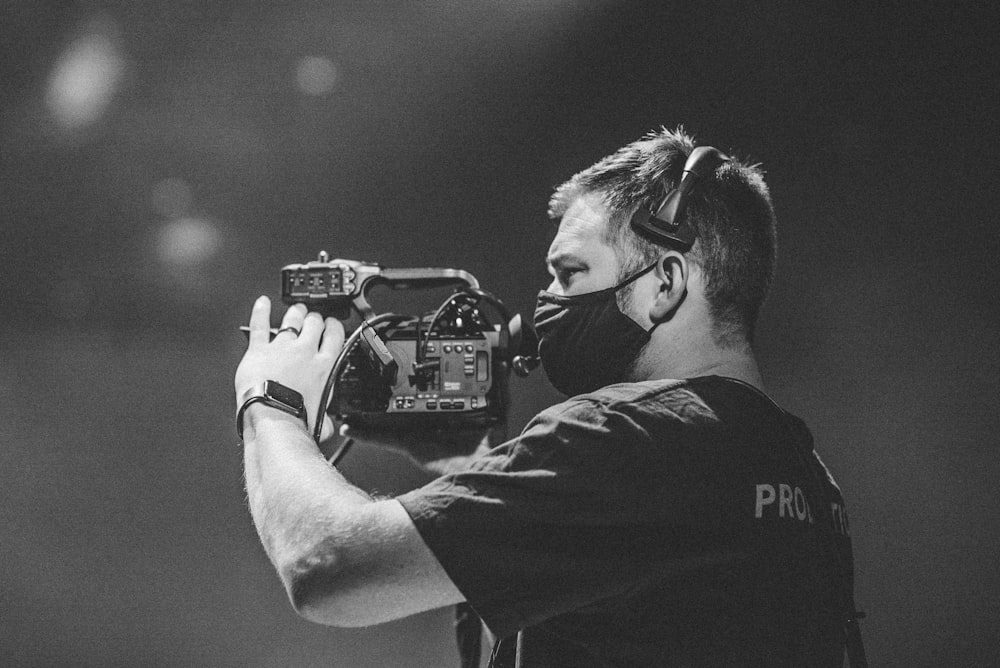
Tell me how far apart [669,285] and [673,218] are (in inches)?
3.0

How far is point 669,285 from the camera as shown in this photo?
31.0 inches

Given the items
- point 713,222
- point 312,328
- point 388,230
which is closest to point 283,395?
point 312,328

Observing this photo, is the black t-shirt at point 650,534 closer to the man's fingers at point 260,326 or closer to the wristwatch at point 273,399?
the wristwatch at point 273,399

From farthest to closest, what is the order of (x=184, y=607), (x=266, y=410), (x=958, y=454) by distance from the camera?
1. (x=184, y=607)
2. (x=958, y=454)
3. (x=266, y=410)

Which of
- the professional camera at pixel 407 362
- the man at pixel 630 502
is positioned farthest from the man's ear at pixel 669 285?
the professional camera at pixel 407 362

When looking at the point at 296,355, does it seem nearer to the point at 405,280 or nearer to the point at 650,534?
the point at 405,280

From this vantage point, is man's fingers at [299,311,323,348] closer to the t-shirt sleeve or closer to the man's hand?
the man's hand

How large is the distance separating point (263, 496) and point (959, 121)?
1587 millimetres

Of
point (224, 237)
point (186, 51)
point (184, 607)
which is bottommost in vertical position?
point (184, 607)

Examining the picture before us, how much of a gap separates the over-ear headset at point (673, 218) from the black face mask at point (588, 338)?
0.14ft

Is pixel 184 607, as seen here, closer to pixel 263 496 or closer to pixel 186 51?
pixel 263 496

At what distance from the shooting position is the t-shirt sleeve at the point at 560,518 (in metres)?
0.59

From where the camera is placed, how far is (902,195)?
1464 millimetres

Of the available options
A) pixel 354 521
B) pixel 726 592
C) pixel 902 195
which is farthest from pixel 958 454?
pixel 354 521
